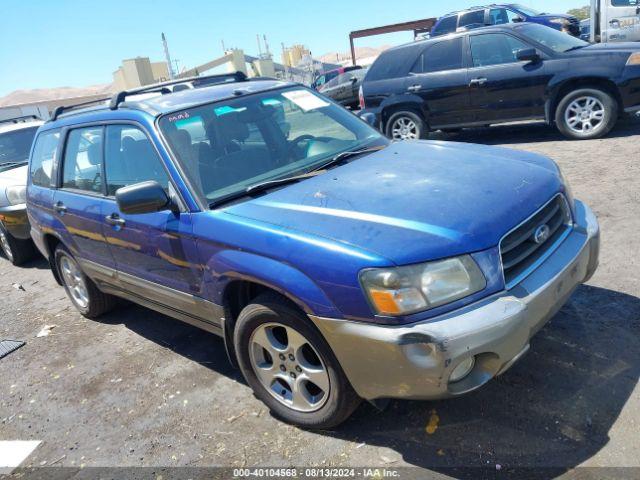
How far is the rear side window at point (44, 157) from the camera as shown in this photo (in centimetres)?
462

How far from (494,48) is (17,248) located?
7.59m

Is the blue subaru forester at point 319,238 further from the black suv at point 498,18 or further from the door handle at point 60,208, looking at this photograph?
the black suv at point 498,18

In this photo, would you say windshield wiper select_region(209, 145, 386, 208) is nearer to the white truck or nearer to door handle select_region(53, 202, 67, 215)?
door handle select_region(53, 202, 67, 215)

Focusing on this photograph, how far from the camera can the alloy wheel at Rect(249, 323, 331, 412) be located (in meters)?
2.72

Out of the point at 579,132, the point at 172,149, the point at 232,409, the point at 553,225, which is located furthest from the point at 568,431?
the point at 579,132

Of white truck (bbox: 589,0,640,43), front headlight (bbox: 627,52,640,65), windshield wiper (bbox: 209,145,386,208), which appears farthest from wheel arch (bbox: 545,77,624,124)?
white truck (bbox: 589,0,640,43)

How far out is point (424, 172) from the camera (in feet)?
9.96

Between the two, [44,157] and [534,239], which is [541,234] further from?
[44,157]

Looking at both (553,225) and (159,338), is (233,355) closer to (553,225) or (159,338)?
(159,338)

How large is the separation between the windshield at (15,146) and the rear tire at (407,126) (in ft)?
19.2

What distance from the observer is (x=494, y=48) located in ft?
26.9

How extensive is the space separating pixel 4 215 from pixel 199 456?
5.22 metres

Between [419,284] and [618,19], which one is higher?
[618,19]

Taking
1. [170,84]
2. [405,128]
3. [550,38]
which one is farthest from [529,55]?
[170,84]
